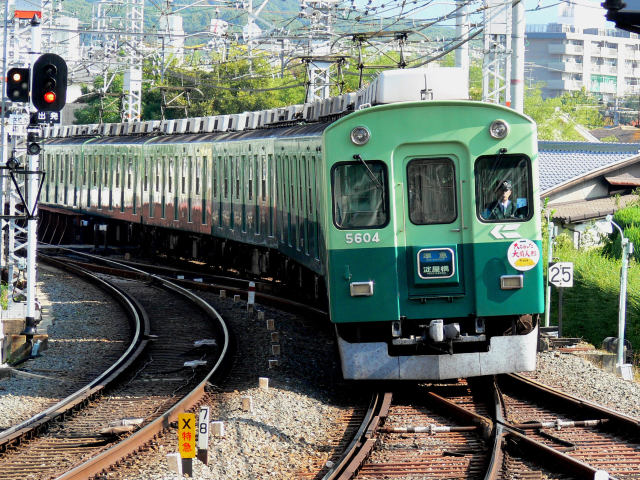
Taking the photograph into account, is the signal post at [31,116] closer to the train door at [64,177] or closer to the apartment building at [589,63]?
the train door at [64,177]

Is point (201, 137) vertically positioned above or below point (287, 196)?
above

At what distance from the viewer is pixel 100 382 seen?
11766 millimetres

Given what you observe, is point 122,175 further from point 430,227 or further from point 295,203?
point 430,227

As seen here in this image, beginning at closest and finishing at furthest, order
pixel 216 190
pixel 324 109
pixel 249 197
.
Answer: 1. pixel 324 109
2. pixel 249 197
3. pixel 216 190

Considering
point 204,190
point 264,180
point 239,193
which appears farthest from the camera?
point 204,190

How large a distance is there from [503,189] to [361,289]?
5.21 feet

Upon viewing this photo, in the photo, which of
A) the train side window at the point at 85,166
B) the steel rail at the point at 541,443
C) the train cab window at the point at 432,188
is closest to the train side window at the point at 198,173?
the train side window at the point at 85,166

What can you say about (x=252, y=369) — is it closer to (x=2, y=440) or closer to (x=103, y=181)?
(x=2, y=440)

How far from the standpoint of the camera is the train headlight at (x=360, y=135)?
33.4 ft

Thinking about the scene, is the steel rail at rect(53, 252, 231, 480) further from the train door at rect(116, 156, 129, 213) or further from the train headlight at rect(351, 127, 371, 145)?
the train door at rect(116, 156, 129, 213)

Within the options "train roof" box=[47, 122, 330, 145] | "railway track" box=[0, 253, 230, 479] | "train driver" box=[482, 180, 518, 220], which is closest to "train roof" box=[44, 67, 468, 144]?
"train roof" box=[47, 122, 330, 145]

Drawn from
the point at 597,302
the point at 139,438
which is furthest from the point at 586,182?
the point at 139,438

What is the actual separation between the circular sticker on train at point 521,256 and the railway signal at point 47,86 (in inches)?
203

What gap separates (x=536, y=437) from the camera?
8812 mm
